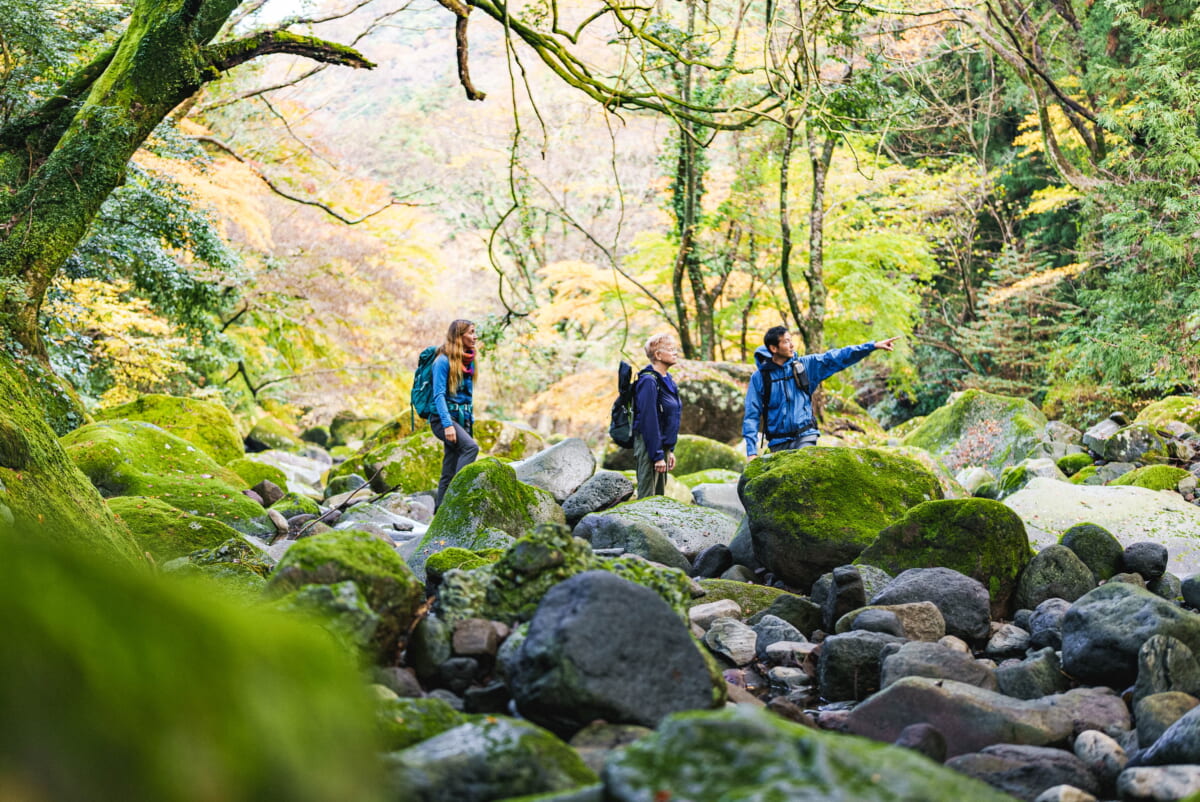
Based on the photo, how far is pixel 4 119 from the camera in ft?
28.3

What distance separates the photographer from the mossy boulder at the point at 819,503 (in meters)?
6.41

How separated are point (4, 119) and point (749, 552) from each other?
772 centimetres

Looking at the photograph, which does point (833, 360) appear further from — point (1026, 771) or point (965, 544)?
point (1026, 771)

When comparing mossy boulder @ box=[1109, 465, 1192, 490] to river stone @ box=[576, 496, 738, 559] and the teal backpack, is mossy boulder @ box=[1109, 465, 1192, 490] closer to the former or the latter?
river stone @ box=[576, 496, 738, 559]

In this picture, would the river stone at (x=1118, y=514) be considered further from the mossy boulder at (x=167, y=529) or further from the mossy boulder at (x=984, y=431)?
the mossy boulder at (x=984, y=431)

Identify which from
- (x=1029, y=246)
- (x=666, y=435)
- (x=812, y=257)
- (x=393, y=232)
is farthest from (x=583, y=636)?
(x=1029, y=246)

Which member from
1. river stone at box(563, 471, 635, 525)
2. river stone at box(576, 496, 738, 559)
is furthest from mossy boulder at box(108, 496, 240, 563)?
river stone at box(563, 471, 635, 525)

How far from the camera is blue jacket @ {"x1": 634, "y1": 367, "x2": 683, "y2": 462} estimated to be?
8.14 meters

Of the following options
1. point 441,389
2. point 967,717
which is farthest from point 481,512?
point 967,717

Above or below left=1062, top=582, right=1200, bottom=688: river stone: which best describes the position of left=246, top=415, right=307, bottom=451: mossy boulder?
below

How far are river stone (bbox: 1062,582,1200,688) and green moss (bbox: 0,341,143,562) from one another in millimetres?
4072

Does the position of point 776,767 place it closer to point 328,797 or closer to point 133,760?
point 328,797

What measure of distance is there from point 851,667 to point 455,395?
4782 mm

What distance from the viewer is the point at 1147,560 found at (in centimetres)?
584
